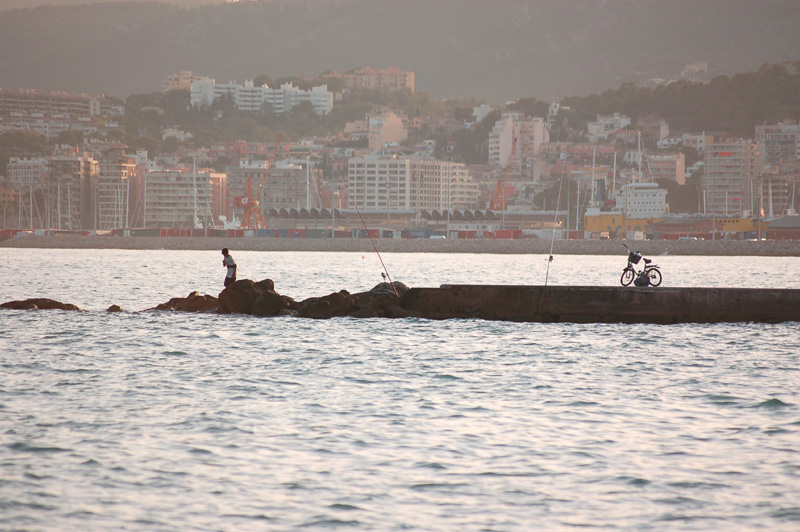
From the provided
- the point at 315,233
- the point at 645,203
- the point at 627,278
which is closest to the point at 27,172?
the point at 315,233

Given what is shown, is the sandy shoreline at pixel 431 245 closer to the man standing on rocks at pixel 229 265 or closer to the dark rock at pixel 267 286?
the dark rock at pixel 267 286

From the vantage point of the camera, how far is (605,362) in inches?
624

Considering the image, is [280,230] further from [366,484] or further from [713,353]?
[366,484]

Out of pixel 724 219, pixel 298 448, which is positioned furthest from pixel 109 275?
pixel 724 219

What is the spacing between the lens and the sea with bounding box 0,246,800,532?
24.4 feet

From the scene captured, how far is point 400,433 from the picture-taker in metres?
10.1

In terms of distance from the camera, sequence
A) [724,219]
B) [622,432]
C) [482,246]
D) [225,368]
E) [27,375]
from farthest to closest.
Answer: [724,219], [482,246], [225,368], [27,375], [622,432]

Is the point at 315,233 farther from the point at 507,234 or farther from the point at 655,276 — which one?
the point at 655,276

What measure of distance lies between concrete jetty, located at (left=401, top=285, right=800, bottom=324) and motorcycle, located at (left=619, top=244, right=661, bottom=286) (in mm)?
2645

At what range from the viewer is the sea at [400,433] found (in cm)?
743

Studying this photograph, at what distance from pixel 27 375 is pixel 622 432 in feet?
29.6

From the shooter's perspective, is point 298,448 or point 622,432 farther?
point 622,432

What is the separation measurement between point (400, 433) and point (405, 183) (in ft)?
562

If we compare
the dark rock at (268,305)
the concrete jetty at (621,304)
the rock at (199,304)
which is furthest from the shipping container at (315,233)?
the concrete jetty at (621,304)
